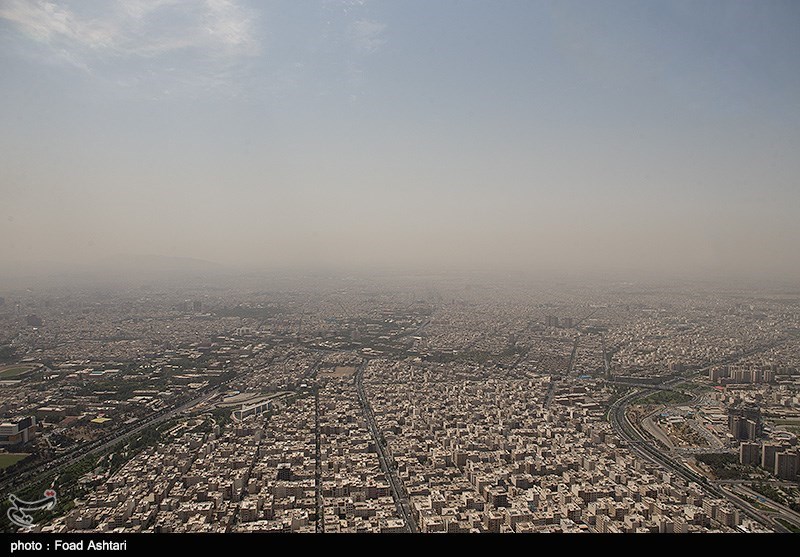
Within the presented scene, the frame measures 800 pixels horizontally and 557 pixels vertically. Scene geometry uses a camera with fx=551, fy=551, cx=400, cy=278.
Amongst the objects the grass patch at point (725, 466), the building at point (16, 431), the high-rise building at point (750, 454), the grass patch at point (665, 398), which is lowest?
the grass patch at point (665, 398)

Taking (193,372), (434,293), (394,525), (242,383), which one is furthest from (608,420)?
(434,293)

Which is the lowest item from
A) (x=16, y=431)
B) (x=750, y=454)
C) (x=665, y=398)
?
(x=665, y=398)

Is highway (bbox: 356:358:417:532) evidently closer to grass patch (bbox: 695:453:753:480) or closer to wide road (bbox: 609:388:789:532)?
wide road (bbox: 609:388:789:532)

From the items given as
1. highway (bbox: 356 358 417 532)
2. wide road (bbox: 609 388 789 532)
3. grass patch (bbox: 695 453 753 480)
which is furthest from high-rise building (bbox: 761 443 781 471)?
highway (bbox: 356 358 417 532)

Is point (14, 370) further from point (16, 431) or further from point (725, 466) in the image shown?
point (725, 466)

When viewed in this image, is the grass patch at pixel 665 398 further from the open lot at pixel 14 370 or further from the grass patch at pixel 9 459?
the open lot at pixel 14 370

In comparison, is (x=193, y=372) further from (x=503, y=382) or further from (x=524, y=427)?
(x=524, y=427)

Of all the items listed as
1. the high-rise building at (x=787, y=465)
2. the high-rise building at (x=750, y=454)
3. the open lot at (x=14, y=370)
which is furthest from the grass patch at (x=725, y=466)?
the open lot at (x=14, y=370)

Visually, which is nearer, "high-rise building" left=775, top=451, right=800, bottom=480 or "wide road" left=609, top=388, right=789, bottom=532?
"wide road" left=609, top=388, right=789, bottom=532

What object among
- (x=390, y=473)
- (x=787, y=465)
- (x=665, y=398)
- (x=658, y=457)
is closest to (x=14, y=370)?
(x=390, y=473)
